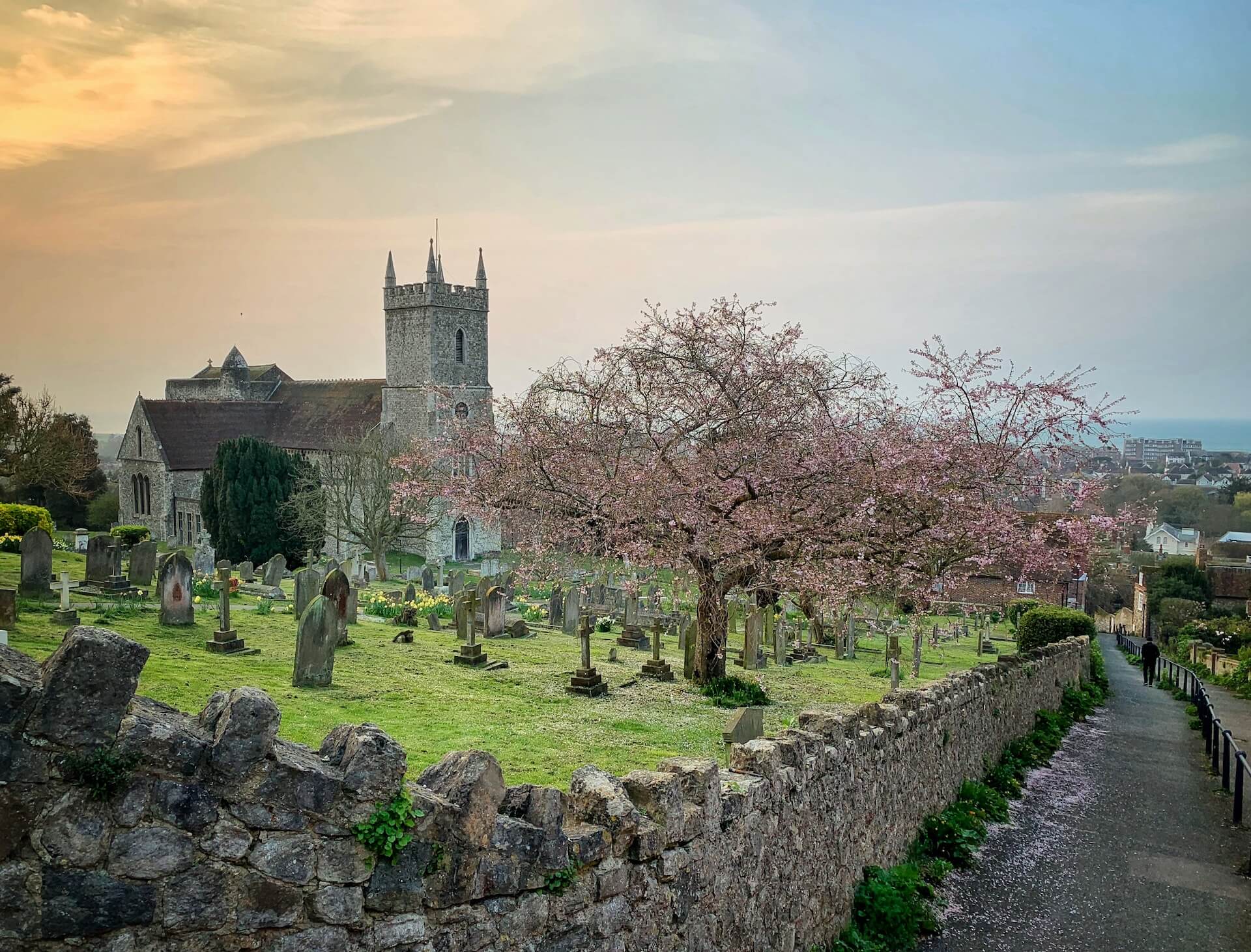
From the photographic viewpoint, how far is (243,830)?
12.2 feet

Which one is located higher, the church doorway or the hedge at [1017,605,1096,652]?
the church doorway

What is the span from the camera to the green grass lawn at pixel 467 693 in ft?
31.9

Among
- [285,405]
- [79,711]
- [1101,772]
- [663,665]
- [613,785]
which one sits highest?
[285,405]

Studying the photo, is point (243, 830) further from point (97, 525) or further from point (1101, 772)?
point (97, 525)

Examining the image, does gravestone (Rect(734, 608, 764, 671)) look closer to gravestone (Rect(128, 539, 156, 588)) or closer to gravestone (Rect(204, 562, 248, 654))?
gravestone (Rect(204, 562, 248, 654))

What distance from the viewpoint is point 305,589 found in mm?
18750

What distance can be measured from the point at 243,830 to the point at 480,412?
14.8 metres

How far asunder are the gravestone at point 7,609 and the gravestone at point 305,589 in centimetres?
554

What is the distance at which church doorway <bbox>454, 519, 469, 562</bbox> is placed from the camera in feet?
181

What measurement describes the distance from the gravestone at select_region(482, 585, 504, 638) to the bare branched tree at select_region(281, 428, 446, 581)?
53.7 feet

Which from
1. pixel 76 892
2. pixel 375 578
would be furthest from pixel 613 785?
pixel 375 578

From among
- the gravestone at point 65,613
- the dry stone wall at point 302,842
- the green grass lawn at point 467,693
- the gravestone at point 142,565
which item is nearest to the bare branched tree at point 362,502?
the gravestone at point 142,565

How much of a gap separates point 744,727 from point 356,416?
51.7 m

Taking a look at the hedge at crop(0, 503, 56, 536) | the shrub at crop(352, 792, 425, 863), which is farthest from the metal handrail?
the hedge at crop(0, 503, 56, 536)
